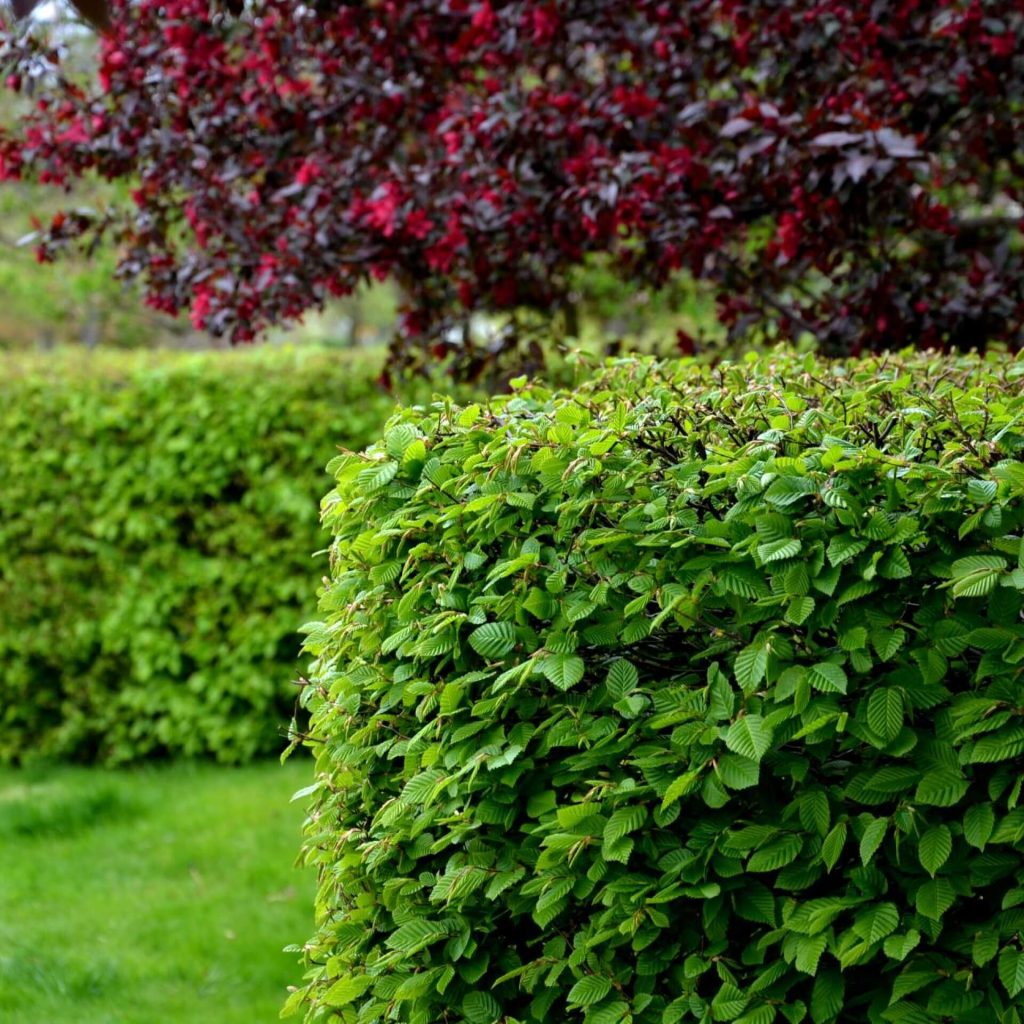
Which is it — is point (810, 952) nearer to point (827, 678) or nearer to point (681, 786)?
point (681, 786)

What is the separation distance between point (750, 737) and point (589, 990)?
519 mm

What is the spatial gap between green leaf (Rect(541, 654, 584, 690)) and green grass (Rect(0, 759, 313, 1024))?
183cm

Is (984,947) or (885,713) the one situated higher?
(885,713)

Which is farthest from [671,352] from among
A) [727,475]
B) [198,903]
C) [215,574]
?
[727,475]

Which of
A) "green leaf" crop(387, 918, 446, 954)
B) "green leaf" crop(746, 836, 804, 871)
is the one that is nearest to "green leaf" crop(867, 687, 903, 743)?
"green leaf" crop(746, 836, 804, 871)

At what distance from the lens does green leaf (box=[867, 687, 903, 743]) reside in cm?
180

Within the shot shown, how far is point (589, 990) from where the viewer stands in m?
1.98

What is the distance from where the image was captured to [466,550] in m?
2.16

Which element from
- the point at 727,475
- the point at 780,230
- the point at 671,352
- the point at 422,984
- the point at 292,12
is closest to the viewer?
the point at 727,475

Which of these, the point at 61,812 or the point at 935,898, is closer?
the point at 935,898

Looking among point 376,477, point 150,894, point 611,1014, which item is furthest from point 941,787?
point 150,894

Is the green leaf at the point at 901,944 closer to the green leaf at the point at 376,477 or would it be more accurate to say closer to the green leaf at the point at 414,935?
the green leaf at the point at 414,935

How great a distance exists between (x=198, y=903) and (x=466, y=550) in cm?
265

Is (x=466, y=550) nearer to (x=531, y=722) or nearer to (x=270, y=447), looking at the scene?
(x=531, y=722)
